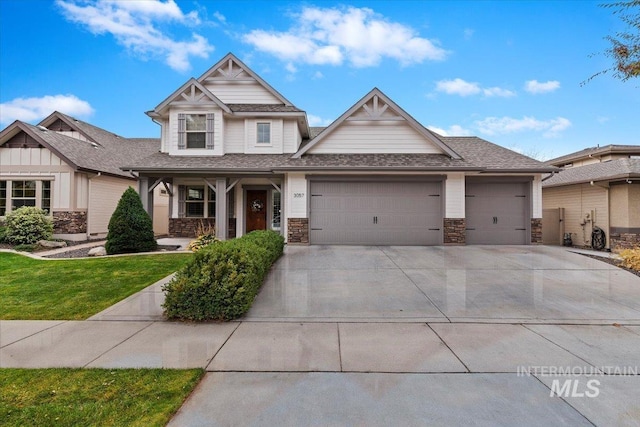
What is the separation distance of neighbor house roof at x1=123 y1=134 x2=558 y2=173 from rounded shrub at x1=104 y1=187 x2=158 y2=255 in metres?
1.75

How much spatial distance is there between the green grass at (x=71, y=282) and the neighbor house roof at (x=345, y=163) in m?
4.04

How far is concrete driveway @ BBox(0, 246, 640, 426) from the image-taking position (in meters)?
2.53

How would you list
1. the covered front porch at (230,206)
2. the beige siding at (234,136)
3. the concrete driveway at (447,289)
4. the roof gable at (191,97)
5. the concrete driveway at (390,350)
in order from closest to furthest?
the concrete driveway at (390,350) → the concrete driveway at (447,289) → the roof gable at (191,97) → the beige siding at (234,136) → the covered front porch at (230,206)

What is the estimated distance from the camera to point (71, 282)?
266 inches

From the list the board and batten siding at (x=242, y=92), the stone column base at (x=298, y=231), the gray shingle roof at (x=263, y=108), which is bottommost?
the stone column base at (x=298, y=231)

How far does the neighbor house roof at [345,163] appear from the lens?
11.2 m

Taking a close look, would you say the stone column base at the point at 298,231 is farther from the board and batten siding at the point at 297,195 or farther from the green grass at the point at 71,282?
the green grass at the point at 71,282

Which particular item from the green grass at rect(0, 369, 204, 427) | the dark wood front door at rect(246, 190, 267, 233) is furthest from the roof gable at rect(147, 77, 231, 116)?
the green grass at rect(0, 369, 204, 427)

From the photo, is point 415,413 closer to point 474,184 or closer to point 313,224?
point 313,224

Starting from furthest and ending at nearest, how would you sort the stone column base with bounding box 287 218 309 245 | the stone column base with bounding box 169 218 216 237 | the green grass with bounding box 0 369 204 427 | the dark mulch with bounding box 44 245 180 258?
the stone column base with bounding box 169 218 216 237, the stone column base with bounding box 287 218 309 245, the dark mulch with bounding box 44 245 180 258, the green grass with bounding box 0 369 204 427

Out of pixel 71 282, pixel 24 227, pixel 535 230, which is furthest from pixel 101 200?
pixel 535 230

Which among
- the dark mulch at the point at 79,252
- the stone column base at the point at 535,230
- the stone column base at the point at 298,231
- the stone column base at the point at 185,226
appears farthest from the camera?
the stone column base at the point at 185,226

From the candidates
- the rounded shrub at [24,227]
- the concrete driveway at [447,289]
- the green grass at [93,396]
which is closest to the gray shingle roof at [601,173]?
the concrete driveway at [447,289]

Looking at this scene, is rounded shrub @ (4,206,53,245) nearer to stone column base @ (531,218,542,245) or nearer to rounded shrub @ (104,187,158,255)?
rounded shrub @ (104,187,158,255)
